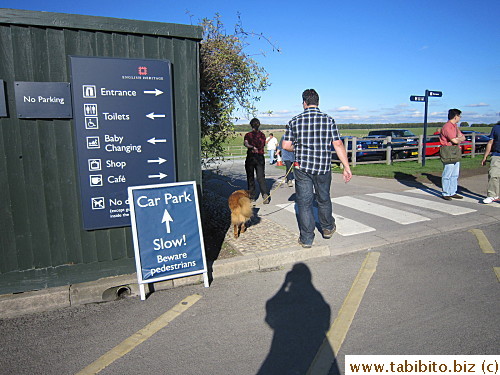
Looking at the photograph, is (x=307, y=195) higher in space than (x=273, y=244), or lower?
higher

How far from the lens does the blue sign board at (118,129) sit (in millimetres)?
3982

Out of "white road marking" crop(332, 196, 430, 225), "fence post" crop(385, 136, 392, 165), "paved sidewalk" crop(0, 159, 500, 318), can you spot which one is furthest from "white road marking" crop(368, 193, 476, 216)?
"fence post" crop(385, 136, 392, 165)

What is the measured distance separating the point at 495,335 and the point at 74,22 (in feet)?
16.8

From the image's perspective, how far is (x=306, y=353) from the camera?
2.96 m

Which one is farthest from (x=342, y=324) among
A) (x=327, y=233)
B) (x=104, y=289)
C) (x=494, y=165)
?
(x=494, y=165)

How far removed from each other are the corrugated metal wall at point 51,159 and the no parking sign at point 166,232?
0.44 m

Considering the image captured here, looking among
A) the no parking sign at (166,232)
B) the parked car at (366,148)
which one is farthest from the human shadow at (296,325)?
the parked car at (366,148)

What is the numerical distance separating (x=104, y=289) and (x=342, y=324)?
8.59 feet

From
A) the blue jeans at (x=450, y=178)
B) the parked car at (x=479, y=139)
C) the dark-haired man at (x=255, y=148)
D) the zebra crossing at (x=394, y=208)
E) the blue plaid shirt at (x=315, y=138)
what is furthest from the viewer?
the parked car at (x=479, y=139)

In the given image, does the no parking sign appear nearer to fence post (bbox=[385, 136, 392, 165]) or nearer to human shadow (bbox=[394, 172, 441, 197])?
human shadow (bbox=[394, 172, 441, 197])

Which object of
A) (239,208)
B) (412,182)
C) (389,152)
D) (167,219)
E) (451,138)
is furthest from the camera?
(389,152)

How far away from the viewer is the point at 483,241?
575cm

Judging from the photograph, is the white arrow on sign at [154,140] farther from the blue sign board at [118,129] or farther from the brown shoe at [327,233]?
the brown shoe at [327,233]

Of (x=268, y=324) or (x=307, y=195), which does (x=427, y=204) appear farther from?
(x=268, y=324)
